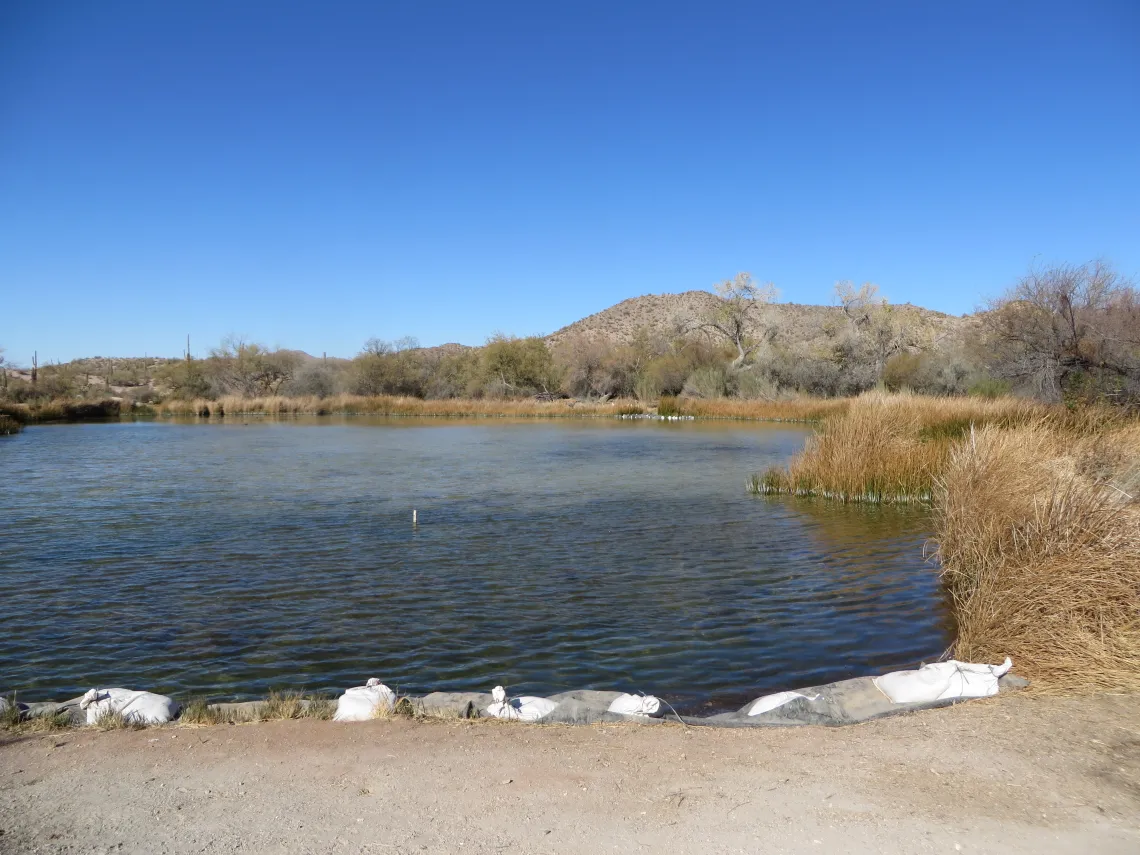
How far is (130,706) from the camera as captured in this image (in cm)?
571

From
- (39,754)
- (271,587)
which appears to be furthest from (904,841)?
(271,587)

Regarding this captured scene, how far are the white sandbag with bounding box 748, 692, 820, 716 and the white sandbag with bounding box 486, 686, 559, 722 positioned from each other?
1415 millimetres

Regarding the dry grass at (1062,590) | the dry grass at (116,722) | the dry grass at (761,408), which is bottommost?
the dry grass at (116,722)

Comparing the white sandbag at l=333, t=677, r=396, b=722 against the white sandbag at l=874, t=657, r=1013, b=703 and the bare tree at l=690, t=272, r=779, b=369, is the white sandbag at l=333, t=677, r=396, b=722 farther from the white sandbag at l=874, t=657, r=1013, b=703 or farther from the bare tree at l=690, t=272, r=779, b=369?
the bare tree at l=690, t=272, r=779, b=369

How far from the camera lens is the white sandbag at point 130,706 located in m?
5.64

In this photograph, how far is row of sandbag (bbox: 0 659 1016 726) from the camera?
5777 mm

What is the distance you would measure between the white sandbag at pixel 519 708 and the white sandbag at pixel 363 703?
2.33ft

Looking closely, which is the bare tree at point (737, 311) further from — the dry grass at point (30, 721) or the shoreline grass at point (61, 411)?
the dry grass at point (30, 721)

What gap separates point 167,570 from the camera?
1111 cm

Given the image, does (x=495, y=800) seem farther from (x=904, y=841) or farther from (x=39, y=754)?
(x=39, y=754)

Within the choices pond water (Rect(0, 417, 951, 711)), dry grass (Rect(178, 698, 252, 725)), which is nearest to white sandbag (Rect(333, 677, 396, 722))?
dry grass (Rect(178, 698, 252, 725))

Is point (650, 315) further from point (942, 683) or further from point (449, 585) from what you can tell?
point (942, 683)

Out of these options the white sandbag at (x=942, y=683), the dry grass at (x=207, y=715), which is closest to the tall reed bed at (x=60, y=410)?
the dry grass at (x=207, y=715)

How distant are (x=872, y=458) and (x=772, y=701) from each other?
39.3ft
